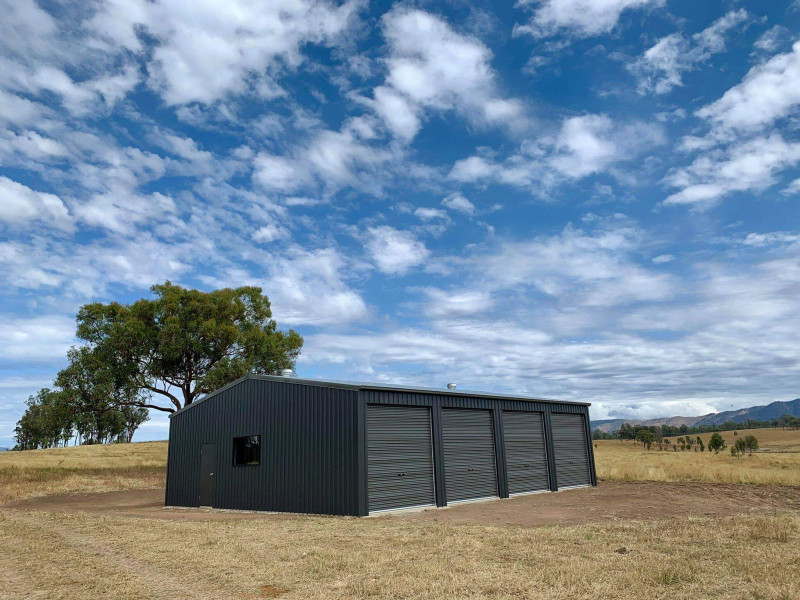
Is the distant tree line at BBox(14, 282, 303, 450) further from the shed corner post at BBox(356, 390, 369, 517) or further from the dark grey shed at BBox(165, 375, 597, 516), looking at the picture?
the shed corner post at BBox(356, 390, 369, 517)

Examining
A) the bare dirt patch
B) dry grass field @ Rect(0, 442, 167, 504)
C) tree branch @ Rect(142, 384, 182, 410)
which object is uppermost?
tree branch @ Rect(142, 384, 182, 410)

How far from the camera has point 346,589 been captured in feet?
24.3

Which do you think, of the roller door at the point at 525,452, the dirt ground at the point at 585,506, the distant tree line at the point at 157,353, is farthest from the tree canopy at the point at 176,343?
the roller door at the point at 525,452

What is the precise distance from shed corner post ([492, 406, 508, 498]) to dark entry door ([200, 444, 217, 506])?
1070cm

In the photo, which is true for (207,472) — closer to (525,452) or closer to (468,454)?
(468,454)

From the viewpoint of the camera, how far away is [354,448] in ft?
54.0

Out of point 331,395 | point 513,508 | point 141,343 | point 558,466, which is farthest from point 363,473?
point 141,343

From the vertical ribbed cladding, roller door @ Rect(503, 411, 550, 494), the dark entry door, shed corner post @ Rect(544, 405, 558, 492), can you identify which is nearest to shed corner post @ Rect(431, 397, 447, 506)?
the vertical ribbed cladding

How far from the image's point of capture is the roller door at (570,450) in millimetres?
24375

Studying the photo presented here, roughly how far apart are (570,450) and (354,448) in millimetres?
12741

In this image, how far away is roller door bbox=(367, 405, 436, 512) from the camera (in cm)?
1687

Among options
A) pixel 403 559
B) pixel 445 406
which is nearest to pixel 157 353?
pixel 445 406

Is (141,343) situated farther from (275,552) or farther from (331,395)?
(275,552)

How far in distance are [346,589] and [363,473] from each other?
9.00 m
